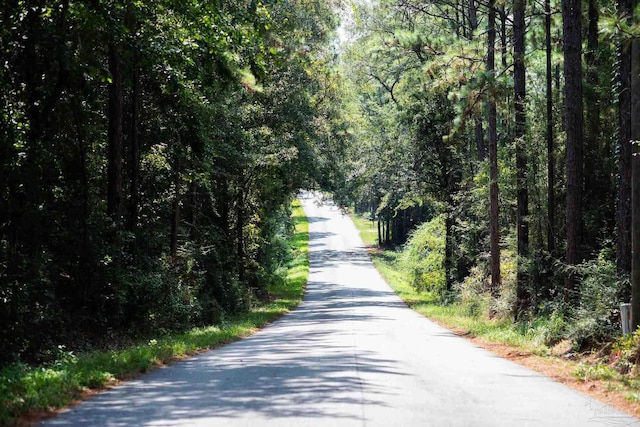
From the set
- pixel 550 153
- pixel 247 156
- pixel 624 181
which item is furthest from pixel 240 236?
pixel 624 181

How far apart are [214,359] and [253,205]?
22373 millimetres

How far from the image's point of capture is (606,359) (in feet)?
44.8

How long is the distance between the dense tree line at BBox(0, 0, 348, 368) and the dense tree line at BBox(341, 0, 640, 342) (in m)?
3.79

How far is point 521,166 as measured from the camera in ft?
75.7

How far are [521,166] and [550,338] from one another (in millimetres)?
7552

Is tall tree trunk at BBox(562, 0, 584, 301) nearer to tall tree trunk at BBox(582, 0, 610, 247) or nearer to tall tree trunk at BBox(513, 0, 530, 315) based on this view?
tall tree trunk at BBox(582, 0, 610, 247)

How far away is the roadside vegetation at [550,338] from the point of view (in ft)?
40.0

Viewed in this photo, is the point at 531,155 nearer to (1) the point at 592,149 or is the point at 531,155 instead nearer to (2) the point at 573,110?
(1) the point at 592,149

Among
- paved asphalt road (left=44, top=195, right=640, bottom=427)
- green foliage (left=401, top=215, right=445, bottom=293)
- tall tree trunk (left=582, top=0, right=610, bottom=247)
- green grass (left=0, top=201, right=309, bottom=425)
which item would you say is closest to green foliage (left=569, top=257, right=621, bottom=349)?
paved asphalt road (left=44, top=195, right=640, bottom=427)

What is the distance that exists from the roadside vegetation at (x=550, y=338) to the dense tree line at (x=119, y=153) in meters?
8.59

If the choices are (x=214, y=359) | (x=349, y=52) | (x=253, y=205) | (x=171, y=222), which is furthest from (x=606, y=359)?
(x=349, y=52)

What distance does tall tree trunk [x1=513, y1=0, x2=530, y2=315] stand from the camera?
22.5 meters

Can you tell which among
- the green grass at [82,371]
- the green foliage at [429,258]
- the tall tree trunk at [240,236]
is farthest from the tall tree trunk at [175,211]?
the green foliage at [429,258]

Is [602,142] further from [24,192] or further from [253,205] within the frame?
[253,205]
